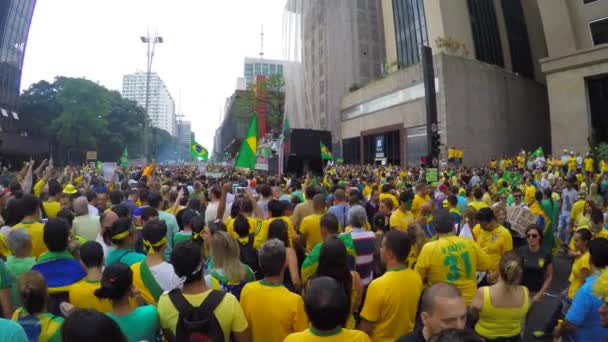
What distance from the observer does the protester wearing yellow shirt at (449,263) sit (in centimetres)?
409

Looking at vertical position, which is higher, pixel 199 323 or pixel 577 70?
pixel 577 70

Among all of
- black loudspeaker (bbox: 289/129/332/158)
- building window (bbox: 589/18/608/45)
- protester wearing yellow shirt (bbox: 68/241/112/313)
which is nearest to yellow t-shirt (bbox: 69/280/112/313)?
protester wearing yellow shirt (bbox: 68/241/112/313)

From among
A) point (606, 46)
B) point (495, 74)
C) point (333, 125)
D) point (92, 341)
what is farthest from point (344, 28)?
point (92, 341)

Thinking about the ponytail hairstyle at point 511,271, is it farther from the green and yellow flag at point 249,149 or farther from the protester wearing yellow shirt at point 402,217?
the green and yellow flag at point 249,149

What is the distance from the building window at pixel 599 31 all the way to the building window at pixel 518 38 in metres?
13.4

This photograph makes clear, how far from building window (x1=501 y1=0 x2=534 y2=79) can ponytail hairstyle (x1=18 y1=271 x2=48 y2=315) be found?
53.2 meters

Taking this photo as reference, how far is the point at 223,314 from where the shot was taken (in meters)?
2.84

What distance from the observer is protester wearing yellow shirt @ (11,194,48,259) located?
491cm

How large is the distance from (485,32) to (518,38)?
827cm

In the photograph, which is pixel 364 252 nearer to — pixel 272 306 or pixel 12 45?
pixel 272 306

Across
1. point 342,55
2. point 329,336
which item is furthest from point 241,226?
point 342,55

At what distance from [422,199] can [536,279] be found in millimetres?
3500

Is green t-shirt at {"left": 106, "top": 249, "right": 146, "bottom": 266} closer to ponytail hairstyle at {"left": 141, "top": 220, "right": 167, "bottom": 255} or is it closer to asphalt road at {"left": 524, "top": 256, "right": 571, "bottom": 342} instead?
ponytail hairstyle at {"left": 141, "top": 220, "right": 167, "bottom": 255}

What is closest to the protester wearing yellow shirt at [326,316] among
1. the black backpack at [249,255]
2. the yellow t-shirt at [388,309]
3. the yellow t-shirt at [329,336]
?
the yellow t-shirt at [329,336]
